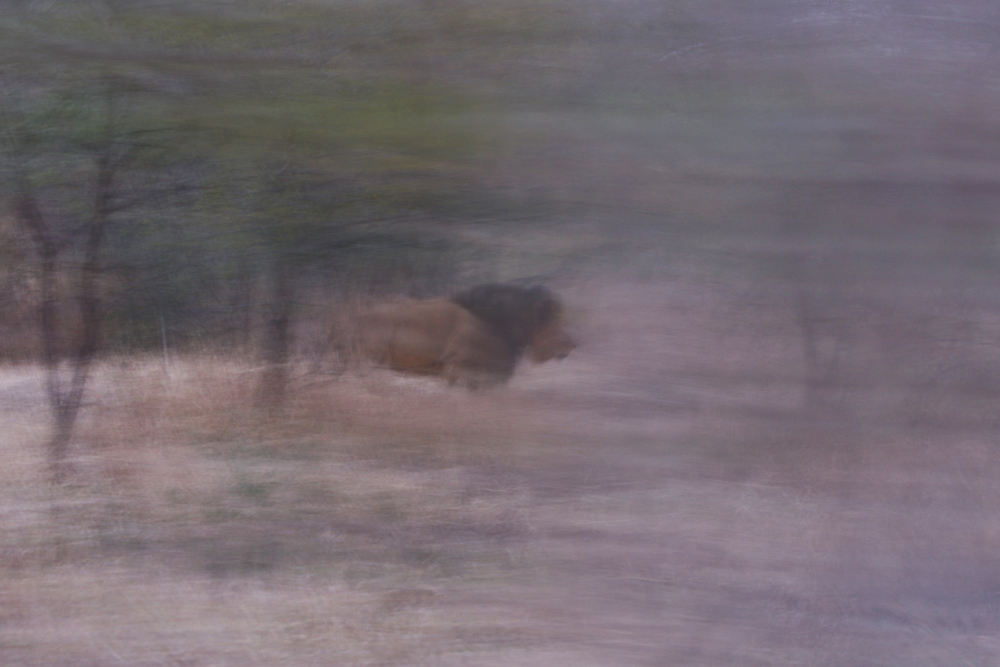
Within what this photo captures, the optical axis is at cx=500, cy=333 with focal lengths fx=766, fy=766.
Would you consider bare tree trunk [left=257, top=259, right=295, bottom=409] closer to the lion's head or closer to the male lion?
the male lion

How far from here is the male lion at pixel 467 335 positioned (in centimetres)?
157

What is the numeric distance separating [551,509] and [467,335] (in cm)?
42

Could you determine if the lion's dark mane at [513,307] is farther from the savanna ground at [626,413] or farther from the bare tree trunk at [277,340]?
the bare tree trunk at [277,340]

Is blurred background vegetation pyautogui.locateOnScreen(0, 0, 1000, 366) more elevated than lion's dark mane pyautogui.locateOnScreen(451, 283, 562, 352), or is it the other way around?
blurred background vegetation pyautogui.locateOnScreen(0, 0, 1000, 366)

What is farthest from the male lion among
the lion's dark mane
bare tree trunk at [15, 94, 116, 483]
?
bare tree trunk at [15, 94, 116, 483]

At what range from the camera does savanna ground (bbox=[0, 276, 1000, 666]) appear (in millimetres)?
1598

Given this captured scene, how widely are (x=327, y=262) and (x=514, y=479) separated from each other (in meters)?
0.60

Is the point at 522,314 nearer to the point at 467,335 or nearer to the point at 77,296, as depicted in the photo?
the point at 467,335

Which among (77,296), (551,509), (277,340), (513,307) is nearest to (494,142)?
(513,307)

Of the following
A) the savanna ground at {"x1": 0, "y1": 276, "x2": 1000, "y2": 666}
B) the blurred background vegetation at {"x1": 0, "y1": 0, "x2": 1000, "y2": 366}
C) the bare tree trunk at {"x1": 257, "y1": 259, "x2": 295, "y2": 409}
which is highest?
the blurred background vegetation at {"x1": 0, "y1": 0, "x2": 1000, "y2": 366}

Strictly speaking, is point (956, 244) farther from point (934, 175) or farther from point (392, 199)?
point (392, 199)

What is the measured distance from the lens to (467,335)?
1.57 metres

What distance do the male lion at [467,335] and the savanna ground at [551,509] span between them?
47 mm

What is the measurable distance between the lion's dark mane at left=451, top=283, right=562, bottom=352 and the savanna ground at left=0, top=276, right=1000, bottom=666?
71mm
